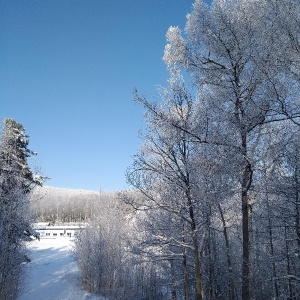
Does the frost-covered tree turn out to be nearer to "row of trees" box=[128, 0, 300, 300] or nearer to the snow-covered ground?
"row of trees" box=[128, 0, 300, 300]

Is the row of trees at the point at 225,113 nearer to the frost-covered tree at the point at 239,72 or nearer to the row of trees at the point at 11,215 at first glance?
the frost-covered tree at the point at 239,72

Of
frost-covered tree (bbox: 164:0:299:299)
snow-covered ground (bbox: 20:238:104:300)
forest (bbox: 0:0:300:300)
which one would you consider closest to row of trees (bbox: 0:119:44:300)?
snow-covered ground (bbox: 20:238:104:300)

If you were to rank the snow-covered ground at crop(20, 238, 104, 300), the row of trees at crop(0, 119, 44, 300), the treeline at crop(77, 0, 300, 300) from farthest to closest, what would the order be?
the snow-covered ground at crop(20, 238, 104, 300), the row of trees at crop(0, 119, 44, 300), the treeline at crop(77, 0, 300, 300)

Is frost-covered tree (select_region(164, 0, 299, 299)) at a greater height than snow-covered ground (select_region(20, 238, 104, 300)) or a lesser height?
greater

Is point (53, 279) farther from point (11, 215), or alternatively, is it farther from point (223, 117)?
point (223, 117)

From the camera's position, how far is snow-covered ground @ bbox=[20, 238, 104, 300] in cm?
2322

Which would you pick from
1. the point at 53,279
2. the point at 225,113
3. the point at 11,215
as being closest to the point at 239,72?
the point at 225,113

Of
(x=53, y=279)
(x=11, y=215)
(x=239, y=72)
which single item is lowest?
(x=53, y=279)

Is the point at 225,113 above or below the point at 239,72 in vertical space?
below

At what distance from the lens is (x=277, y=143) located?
7559 millimetres

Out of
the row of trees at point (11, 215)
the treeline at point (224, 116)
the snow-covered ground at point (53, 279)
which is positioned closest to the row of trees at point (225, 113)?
the treeline at point (224, 116)

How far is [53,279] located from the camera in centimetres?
2723

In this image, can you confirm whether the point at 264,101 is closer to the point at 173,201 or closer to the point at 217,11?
the point at 217,11

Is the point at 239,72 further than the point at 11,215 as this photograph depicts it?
No
